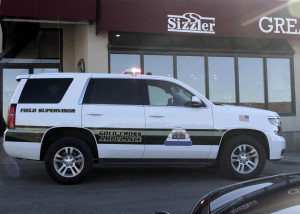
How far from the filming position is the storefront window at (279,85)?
1215 cm

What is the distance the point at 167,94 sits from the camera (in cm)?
634

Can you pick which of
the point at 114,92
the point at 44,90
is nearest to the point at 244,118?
the point at 114,92

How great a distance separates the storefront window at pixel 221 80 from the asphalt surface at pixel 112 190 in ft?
13.9

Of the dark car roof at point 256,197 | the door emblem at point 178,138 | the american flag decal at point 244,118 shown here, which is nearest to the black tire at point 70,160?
the door emblem at point 178,138

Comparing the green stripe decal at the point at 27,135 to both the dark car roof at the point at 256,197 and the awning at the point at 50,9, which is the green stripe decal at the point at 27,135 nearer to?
the dark car roof at the point at 256,197

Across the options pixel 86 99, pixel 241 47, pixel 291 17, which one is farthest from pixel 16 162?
pixel 291 17

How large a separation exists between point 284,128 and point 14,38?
36.0 feet

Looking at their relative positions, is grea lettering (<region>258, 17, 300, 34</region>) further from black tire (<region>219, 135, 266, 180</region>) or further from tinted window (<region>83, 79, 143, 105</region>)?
tinted window (<region>83, 79, 143, 105</region>)

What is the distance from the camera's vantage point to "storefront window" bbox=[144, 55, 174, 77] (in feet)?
36.3

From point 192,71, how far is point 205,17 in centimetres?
191

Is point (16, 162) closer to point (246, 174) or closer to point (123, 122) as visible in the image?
point (123, 122)

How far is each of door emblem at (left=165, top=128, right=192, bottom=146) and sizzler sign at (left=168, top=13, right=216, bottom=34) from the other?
200 inches

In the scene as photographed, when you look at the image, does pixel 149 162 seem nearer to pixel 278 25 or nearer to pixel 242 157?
pixel 242 157

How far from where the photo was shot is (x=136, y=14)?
10016mm
